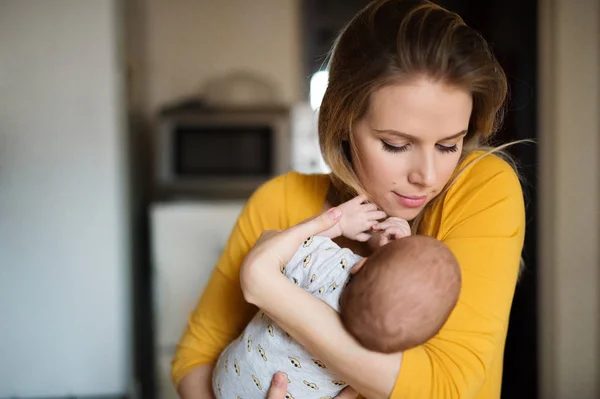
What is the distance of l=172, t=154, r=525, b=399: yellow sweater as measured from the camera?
76 centimetres

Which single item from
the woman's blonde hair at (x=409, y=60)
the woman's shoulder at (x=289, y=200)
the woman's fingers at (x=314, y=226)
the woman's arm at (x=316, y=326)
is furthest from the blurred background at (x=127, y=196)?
the woman's arm at (x=316, y=326)

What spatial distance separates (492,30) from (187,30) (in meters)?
1.66

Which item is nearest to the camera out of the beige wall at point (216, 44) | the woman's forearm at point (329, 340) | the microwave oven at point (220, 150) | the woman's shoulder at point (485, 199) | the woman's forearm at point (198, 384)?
the woman's forearm at point (329, 340)

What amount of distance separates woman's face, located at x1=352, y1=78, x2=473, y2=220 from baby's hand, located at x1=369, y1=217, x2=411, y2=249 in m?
0.04

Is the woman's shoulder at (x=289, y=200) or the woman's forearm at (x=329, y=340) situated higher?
the woman's shoulder at (x=289, y=200)

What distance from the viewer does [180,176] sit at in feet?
9.05

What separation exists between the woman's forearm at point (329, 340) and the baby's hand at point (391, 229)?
0.49ft

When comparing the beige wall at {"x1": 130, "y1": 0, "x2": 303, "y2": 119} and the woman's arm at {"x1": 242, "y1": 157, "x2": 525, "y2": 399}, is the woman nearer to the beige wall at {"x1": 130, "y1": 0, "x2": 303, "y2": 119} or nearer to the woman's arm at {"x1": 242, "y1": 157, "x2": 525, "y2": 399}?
the woman's arm at {"x1": 242, "y1": 157, "x2": 525, "y2": 399}

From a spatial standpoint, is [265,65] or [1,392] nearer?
[1,392]

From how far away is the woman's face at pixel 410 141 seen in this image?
0.81m

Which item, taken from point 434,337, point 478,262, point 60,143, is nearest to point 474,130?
point 478,262

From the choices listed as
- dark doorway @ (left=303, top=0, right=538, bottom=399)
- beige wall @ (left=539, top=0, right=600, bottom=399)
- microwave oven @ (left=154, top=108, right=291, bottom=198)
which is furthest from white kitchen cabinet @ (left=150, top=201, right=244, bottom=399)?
beige wall @ (left=539, top=0, right=600, bottom=399)

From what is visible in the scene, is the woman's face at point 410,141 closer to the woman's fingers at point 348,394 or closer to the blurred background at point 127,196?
the woman's fingers at point 348,394

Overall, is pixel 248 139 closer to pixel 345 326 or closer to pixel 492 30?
pixel 492 30
